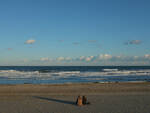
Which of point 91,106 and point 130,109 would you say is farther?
point 91,106

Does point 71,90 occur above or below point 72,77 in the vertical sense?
below

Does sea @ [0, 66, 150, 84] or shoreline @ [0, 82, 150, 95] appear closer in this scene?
shoreline @ [0, 82, 150, 95]

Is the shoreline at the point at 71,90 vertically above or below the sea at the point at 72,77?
below

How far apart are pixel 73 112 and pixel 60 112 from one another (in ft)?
1.85

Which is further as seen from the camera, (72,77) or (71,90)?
(72,77)

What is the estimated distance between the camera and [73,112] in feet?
29.4

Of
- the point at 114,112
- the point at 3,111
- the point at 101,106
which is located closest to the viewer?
the point at 114,112

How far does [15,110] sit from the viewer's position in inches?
382

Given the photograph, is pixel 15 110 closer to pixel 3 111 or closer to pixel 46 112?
pixel 3 111

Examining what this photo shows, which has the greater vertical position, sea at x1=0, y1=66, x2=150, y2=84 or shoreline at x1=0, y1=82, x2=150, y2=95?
sea at x1=0, y1=66, x2=150, y2=84

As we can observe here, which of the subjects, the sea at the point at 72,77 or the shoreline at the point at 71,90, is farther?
the sea at the point at 72,77

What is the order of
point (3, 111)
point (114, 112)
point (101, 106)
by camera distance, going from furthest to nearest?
point (101, 106), point (3, 111), point (114, 112)

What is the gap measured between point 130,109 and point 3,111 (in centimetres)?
578

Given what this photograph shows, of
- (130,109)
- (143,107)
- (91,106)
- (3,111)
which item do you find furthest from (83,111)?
(3,111)
